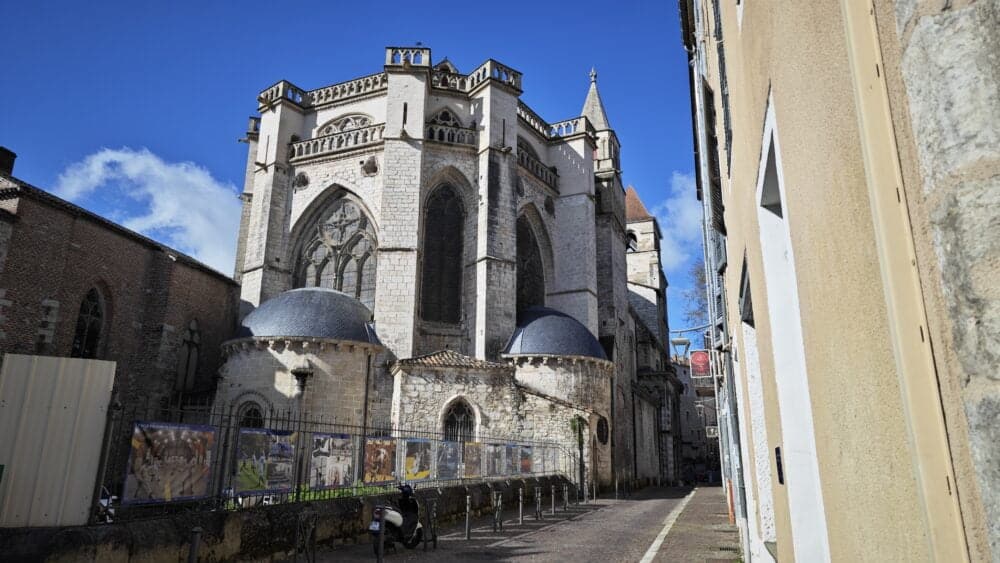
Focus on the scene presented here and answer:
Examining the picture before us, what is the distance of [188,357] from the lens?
20438 mm

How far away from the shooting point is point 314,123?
2597cm

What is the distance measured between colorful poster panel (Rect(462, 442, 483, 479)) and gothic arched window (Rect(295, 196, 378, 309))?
986 cm

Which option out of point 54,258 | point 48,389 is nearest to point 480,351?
point 54,258

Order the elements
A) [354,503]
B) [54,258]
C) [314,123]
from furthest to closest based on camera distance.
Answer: [314,123] < [54,258] < [354,503]

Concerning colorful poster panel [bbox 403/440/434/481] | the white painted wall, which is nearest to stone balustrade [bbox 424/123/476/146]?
colorful poster panel [bbox 403/440/434/481]

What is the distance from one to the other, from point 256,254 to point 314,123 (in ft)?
20.0

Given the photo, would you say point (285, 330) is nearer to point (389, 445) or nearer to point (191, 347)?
point (191, 347)

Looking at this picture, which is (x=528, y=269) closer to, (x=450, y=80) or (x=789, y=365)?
(x=450, y=80)

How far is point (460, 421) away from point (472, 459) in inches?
205

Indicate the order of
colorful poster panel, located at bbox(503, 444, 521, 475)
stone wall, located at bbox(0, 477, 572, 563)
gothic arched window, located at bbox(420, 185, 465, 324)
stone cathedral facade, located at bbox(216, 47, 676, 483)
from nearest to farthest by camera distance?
stone wall, located at bbox(0, 477, 572, 563), colorful poster panel, located at bbox(503, 444, 521, 475), stone cathedral facade, located at bbox(216, 47, 676, 483), gothic arched window, located at bbox(420, 185, 465, 324)

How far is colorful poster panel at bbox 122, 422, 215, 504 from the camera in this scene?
6.44m

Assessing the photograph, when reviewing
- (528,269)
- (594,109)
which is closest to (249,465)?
(528,269)

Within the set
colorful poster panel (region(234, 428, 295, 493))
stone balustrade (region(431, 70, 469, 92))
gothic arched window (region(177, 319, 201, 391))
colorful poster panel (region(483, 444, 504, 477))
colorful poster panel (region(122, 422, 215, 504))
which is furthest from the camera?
stone balustrade (region(431, 70, 469, 92))

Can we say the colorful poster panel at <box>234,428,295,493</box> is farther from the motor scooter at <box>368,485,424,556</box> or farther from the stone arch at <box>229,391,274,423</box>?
the stone arch at <box>229,391,274,423</box>
